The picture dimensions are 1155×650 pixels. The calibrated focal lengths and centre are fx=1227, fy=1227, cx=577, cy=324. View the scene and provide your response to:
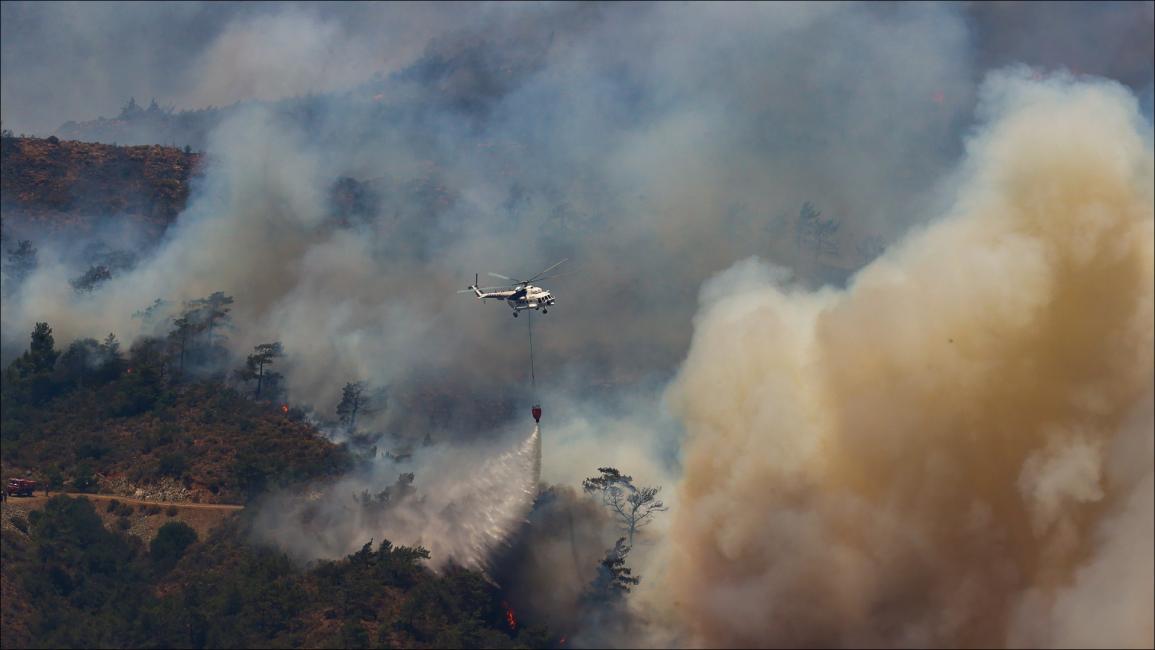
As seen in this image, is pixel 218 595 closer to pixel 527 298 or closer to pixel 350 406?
pixel 350 406

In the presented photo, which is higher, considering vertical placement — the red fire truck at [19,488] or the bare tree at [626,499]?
the bare tree at [626,499]

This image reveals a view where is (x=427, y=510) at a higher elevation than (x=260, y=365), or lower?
lower

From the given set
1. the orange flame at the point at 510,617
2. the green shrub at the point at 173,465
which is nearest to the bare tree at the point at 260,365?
the green shrub at the point at 173,465

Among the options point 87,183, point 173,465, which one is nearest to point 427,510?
point 173,465

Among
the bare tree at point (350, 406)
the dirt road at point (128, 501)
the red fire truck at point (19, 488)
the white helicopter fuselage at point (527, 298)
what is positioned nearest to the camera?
the white helicopter fuselage at point (527, 298)

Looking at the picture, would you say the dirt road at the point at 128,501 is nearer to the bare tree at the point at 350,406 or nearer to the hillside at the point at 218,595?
the hillside at the point at 218,595
